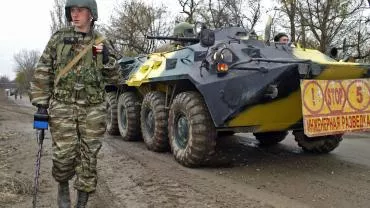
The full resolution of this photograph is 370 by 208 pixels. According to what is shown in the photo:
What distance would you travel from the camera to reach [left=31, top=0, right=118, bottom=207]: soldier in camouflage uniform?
13.9 feet

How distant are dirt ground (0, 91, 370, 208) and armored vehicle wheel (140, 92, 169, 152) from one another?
16 centimetres

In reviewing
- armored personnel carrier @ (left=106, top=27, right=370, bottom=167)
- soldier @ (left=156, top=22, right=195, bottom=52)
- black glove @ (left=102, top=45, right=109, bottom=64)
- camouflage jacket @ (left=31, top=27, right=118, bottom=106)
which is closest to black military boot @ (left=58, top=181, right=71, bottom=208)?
camouflage jacket @ (left=31, top=27, right=118, bottom=106)

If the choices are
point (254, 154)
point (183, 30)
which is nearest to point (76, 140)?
point (254, 154)

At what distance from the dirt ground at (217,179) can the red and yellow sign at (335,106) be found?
0.59 metres

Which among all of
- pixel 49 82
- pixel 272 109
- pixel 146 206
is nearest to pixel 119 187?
pixel 146 206

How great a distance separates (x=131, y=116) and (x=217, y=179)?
367 cm

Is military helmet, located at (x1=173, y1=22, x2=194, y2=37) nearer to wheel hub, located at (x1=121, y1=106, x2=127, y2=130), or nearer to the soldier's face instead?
wheel hub, located at (x1=121, y1=106, x2=127, y2=130)

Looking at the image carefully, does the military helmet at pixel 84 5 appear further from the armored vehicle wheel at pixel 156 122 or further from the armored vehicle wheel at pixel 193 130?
the armored vehicle wheel at pixel 156 122

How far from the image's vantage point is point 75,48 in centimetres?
431

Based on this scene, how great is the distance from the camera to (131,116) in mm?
9492

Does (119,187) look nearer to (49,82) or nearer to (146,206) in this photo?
(146,206)

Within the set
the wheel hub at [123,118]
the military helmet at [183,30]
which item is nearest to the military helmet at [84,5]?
the military helmet at [183,30]

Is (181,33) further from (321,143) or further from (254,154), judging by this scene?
(321,143)

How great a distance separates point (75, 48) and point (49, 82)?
1.13ft
